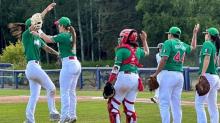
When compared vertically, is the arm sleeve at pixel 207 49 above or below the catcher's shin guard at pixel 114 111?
above

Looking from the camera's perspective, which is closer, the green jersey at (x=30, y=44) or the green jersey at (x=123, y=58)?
the green jersey at (x=123, y=58)

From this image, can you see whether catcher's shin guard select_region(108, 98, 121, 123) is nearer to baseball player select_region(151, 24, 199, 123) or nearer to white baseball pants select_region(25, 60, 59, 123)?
baseball player select_region(151, 24, 199, 123)

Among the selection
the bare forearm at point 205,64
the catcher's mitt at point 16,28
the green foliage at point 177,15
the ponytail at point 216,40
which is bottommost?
the bare forearm at point 205,64

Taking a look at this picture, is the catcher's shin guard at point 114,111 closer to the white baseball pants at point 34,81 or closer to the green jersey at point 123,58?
the green jersey at point 123,58

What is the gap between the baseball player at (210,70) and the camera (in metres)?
12.3

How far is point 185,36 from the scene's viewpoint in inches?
2331

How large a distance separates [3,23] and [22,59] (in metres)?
36.6

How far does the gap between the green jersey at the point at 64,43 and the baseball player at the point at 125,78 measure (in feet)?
6.30

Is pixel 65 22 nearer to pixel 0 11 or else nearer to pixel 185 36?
pixel 185 36

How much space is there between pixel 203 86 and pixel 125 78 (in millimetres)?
1883

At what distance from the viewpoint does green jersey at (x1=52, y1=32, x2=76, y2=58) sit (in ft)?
42.5

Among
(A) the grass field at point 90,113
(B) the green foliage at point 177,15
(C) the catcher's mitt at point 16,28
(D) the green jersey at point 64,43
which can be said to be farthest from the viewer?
(B) the green foliage at point 177,15

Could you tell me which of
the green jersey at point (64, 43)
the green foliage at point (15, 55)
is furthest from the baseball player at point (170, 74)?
the green foliage at point (15, 55)

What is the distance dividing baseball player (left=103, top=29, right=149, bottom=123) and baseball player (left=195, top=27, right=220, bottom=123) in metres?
1.70
